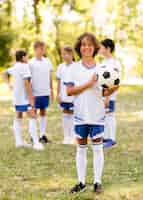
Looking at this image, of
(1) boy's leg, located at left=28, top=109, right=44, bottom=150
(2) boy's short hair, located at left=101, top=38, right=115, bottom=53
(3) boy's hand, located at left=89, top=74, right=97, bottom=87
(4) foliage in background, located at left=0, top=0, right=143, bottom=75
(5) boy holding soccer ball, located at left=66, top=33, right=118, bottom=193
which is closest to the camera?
(3) boy's hand, located at left=89, top=74, right=97, bottom=87

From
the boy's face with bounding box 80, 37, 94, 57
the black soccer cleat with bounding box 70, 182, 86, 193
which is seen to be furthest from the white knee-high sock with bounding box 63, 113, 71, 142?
the boy's face with bounding box 80, 37, 94, 57

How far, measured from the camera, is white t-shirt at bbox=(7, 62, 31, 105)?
8.09 meters

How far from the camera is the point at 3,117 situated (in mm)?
12750

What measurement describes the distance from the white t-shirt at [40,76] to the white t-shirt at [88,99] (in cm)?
313

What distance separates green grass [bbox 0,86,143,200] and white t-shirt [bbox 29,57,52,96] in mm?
942

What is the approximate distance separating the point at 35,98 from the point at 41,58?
691 millimetres

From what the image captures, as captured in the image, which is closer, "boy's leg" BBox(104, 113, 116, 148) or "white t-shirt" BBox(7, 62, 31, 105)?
"white t-shirt" BBox(7, 62, 31, 105)

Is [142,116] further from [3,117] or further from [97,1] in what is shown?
[97,1]

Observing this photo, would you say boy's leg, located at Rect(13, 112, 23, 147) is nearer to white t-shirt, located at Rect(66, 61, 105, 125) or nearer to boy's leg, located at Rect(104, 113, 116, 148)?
boy's leg, located at Rect(104, 113, 116, 148)

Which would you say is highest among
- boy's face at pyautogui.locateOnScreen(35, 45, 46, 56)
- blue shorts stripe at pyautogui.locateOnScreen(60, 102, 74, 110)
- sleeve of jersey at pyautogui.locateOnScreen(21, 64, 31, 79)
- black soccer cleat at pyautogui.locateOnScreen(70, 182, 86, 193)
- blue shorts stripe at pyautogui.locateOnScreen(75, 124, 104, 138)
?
boy's face at pyautogui.locateOnScreen(35, 45, 46, 56)

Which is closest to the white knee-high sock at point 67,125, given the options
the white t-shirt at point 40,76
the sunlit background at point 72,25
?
the white t-shirt at point 40,76

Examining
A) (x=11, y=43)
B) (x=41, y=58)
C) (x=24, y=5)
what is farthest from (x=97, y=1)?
(x=41, y=58)

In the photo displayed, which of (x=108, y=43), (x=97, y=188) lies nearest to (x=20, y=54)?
(x=108, y=43)

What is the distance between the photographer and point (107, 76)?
5398 millimetres
